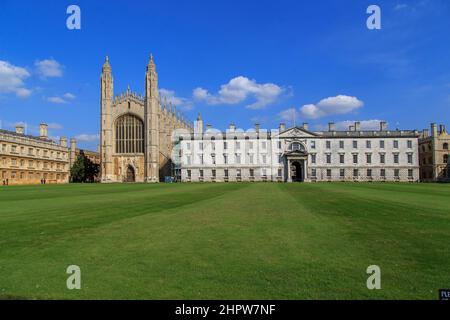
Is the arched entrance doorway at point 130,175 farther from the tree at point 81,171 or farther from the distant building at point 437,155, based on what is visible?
the distant building at point 437,155

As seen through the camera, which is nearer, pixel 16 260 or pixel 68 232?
pixel 16 260

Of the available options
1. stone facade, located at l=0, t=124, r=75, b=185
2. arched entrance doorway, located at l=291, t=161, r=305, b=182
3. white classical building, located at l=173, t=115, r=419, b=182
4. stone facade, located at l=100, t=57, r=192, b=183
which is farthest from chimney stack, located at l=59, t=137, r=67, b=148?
arched entrance doorway, located at l=291, t=161, r=305, b=182

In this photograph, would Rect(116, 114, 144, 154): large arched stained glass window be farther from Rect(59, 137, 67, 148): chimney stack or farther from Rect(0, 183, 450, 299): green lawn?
Rect(0, 183, 450, 299): green lawn

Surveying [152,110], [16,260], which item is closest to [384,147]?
[152,110]

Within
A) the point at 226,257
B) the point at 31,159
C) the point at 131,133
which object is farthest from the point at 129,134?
the point at 226,257

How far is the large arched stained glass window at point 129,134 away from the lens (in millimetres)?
75500

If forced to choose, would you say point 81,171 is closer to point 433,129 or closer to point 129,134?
point 129,134

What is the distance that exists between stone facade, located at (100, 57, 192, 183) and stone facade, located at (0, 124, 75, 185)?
11809 millimetres

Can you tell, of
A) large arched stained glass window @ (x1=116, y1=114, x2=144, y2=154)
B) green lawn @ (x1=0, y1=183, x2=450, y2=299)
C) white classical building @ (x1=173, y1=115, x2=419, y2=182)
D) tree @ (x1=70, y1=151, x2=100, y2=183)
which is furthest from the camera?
tree @ (x1=70, y1=151, x2=100, y2=183)

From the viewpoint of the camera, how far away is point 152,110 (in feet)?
241

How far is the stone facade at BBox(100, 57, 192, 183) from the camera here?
73.0 m
